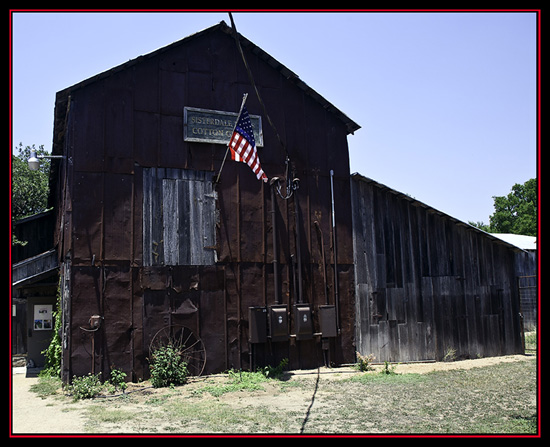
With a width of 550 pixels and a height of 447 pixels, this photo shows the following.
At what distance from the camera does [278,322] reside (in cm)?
1612

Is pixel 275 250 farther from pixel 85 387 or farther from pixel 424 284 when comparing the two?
pixel 85 387

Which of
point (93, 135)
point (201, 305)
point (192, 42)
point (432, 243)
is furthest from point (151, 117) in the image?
point (432, 243)

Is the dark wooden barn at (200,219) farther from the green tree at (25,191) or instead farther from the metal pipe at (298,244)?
the green tree at (25,191)

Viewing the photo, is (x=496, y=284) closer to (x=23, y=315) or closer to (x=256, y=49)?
(x=256, y=49)

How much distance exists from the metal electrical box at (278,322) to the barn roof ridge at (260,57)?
6797 mm

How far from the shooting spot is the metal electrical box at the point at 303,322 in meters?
16.5

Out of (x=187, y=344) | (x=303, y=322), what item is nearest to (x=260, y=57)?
(x=303, y=322)

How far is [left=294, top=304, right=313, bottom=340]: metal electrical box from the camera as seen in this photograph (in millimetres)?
16484

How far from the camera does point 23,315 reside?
22.2 metres

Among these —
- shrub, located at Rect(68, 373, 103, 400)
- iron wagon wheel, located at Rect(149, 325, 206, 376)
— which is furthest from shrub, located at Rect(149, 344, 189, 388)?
shrub, located at Rect(68, 373, 103, 400)

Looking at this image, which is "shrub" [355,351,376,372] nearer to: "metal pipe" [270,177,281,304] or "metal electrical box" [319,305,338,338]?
"metal electrical box" [319,305,338,338]

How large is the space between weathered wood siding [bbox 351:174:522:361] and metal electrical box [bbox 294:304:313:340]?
2.04 m

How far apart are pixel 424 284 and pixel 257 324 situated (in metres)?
6.47

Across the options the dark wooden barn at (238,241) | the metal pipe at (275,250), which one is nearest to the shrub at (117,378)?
the dark wooden barn at (238,241)
